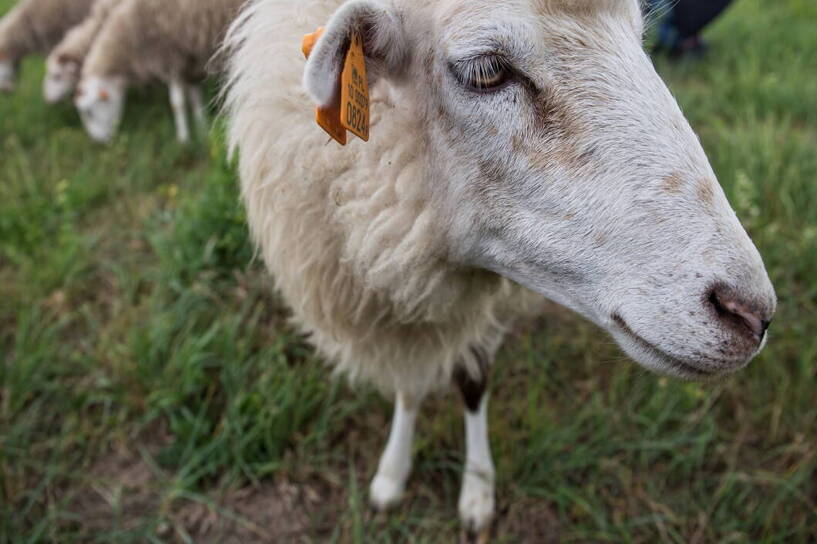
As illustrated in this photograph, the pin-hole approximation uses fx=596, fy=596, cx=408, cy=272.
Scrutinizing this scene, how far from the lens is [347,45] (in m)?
1.20

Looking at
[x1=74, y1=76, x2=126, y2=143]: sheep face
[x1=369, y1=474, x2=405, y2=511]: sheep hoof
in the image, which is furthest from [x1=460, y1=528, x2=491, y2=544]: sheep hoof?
[x1=74, y1=76, x2=126, y2=143]: sheep face

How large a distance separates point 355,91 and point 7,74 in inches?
220

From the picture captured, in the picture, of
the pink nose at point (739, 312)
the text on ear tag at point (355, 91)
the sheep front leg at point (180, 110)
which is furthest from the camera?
the sheep front leg at point (180, 110)

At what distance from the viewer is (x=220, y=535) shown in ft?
6.80

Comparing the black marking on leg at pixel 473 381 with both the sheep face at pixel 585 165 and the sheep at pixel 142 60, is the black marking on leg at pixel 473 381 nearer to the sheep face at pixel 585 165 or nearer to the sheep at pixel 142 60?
the sheep face at pixel 585 165

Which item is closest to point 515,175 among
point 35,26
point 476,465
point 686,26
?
point 476,465

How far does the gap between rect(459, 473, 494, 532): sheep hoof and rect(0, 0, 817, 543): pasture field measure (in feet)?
0.19

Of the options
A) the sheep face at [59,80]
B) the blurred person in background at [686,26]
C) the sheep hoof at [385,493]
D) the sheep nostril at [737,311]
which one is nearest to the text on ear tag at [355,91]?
the sheep nostril at [737,311]

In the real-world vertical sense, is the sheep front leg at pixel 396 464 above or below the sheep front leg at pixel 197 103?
above

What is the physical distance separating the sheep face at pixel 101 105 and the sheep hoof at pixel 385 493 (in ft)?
11.2

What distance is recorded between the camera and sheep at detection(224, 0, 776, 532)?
109 centimetres

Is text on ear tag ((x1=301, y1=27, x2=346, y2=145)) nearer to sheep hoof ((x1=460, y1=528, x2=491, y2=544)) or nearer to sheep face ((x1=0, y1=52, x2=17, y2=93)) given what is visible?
sheep hoof ((x1=460, y1=528, x2=491, y2=544))

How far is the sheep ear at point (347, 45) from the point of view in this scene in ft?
3.73

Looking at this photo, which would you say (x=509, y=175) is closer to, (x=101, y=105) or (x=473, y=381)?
(x=473, y=381)
